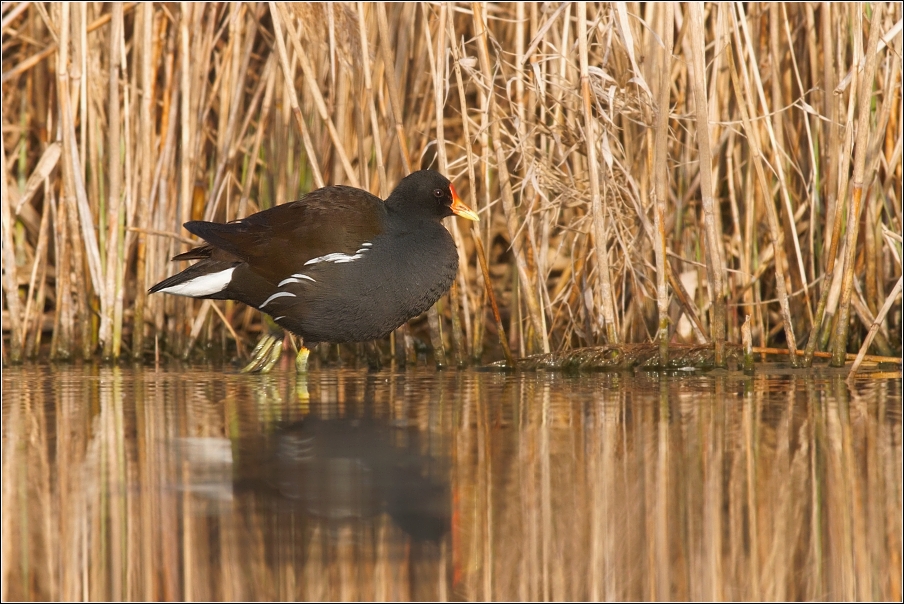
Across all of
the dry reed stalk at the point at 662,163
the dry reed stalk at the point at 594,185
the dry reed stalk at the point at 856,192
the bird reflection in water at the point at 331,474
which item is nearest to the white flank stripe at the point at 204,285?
the bird reflection in water at the point at 331,474

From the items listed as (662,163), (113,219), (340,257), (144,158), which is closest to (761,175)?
(662,163)

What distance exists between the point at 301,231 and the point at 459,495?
201 cm

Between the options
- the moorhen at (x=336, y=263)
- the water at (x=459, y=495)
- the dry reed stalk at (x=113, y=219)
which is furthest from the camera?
the dry reed stalk at (x=113, y=219)

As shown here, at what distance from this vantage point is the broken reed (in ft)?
14.0

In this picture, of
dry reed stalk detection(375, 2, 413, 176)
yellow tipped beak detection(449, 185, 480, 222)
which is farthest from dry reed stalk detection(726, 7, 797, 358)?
dry reed stalk detection(375, 2, 413, 176)

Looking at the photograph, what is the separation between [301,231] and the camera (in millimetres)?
4184

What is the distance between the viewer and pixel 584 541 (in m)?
2.07

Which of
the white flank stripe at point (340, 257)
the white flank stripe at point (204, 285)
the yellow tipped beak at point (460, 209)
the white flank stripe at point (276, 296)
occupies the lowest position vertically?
the white flank stripe at point (276, 296)

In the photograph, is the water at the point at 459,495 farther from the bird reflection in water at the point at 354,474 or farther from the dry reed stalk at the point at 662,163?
the dry reed stalk at the point at 662,163

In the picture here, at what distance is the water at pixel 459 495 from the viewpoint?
74.0 inches

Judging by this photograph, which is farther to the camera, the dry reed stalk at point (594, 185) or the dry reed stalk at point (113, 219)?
the dry reed stalk at point (113, 219)

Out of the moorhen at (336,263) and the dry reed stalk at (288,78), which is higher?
the dry reed stalk at (288,78)

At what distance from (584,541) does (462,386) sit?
6.35ft

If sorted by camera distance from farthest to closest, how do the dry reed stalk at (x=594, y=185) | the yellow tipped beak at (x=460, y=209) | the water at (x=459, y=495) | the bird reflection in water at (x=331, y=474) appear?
the yellow tipped beak at (x=460, y=209)
the dry reed stalk at (x=594, y=185)
the bird reflection in water at (x=331, y=474)
the water at (x=459, y=495)
